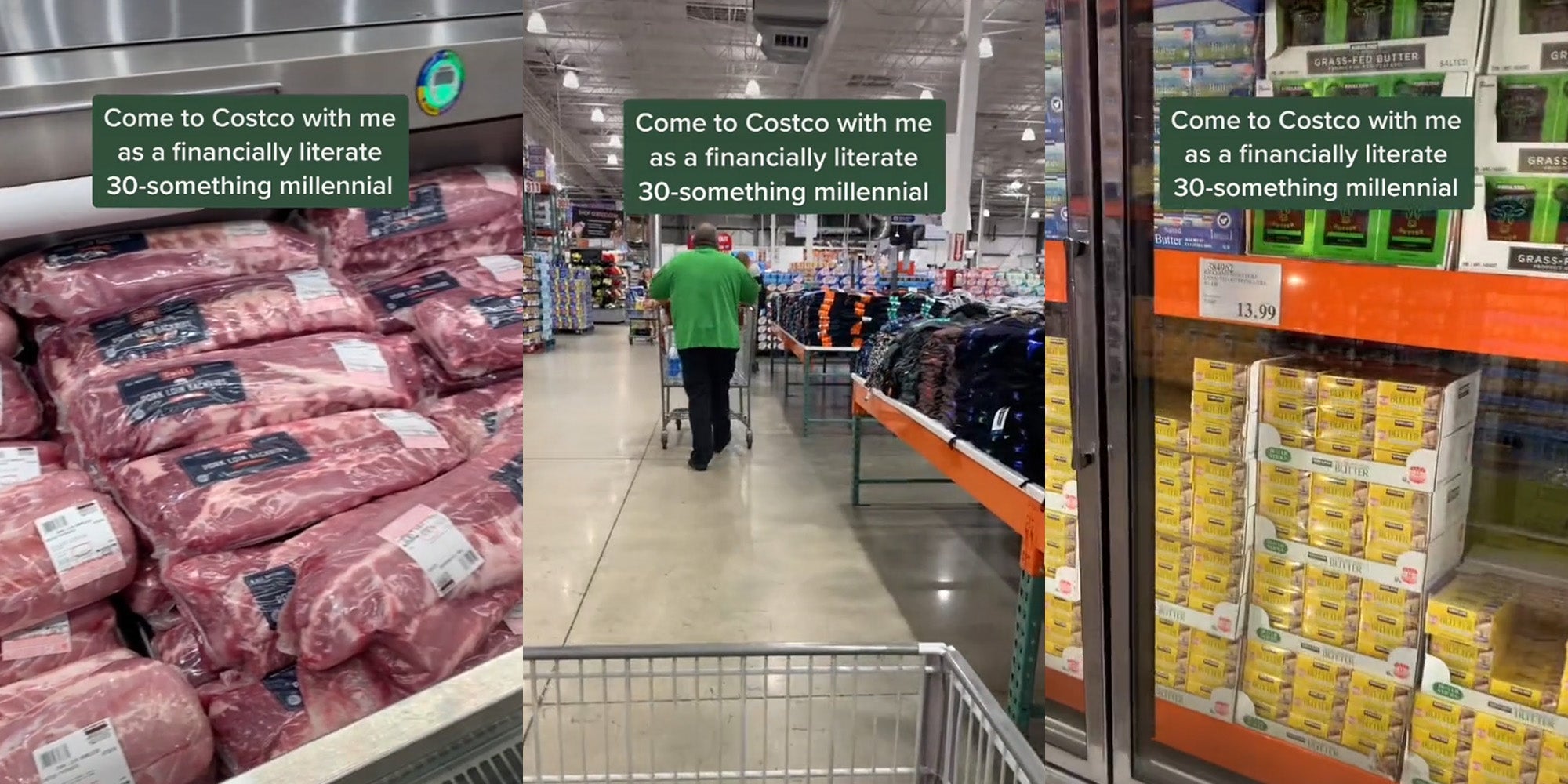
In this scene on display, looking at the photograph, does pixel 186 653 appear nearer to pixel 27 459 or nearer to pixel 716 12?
pixel 27 459

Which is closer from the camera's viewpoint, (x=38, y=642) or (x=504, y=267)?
(x=38, y=642)

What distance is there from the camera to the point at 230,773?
2.57 feet

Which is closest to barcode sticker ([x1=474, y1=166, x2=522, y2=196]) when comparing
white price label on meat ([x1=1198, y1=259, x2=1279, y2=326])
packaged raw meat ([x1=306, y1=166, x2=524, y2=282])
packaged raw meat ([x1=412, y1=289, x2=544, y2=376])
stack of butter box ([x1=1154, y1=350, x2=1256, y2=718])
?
packaged raw meat ([x1=306, y1=166, x2=524, y2=282])

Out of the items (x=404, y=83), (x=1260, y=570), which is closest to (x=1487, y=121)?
(x=1260, y=570)

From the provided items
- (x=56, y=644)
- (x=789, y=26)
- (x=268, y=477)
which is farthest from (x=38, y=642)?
(x=789, y=26)

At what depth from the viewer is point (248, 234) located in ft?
2.72

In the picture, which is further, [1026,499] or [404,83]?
[1026,499]

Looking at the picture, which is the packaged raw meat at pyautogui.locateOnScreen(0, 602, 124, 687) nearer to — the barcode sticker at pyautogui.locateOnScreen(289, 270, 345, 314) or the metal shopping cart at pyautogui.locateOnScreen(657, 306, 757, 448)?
the barcode sticker at pyautogui.locateOnScreen(289, 270, 345, 314)

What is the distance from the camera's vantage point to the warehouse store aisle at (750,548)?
3.06 feet

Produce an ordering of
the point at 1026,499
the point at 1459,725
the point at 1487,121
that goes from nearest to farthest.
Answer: the point at 1487,121, the point at 1459,725, the point at 1026,499

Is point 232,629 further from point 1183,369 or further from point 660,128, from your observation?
point 1183,369

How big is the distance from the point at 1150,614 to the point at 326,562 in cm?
116

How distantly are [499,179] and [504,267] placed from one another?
0.32 feet

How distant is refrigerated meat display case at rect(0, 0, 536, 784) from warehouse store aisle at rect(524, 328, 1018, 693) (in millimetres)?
164
